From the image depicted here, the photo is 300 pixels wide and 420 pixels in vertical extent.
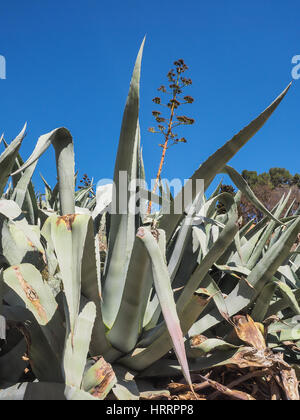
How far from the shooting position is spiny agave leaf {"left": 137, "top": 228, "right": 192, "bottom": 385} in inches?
29.6

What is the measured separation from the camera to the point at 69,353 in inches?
32.9

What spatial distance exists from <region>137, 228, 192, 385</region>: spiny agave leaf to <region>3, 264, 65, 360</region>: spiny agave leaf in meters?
0.30

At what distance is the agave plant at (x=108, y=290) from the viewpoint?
0.88 m

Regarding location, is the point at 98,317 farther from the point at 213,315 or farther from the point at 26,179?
the point at 26,179

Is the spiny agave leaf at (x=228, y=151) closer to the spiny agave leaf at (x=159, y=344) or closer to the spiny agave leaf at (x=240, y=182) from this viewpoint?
the spiny agave leaf at (x=240, y=182)

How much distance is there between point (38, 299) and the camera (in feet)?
3.17

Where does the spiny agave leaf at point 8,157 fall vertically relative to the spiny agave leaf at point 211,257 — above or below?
above

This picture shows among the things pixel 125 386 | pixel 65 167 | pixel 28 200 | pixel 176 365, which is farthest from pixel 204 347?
pixel 28 200

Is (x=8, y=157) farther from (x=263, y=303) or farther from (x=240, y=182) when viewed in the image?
(x=263, y=303)

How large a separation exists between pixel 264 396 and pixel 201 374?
0.21 meters

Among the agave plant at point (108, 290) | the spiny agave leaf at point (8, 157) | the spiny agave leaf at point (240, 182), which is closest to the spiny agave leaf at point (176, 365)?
the agave plant at point (108, 290)

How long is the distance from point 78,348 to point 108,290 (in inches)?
11.1

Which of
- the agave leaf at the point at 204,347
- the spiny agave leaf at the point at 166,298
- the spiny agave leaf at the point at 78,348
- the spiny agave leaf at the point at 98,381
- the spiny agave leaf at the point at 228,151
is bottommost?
the spiny agave leaf at the point at 98,381

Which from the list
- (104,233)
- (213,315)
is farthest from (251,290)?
(104,233)
